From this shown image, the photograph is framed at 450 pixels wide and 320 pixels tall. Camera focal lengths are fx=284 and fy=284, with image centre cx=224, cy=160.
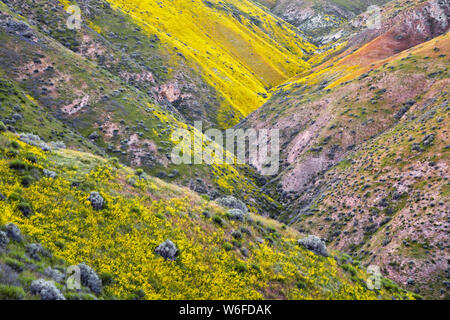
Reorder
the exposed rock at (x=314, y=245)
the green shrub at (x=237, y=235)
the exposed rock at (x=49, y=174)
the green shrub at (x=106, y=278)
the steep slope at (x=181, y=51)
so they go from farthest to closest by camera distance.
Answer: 1. the steep slope at (x=181, y=51)
2. the exposed rock at (x=314, y=245)
3. the green shrub at (x=237, y=235)
4. the exposed rock at (x=49, y=174)
5. the green shrub at (x=106, y=278)

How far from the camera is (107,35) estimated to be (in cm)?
8338

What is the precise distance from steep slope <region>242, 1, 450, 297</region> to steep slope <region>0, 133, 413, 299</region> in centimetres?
1053

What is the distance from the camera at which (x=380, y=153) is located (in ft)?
152

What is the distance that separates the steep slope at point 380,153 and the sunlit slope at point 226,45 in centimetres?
2138

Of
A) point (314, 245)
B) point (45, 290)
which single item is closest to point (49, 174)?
point (45, 290)

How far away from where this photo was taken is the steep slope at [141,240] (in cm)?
1379

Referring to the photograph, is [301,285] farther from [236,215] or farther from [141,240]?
[141,240]

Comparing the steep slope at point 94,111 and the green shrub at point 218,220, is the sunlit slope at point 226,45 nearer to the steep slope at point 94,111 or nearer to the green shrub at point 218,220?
the steep slope at point 94,111

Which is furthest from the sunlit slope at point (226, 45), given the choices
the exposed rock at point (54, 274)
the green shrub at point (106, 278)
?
the exposed rock at point (54, 274)

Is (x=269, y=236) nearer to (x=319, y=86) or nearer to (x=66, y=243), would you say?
(x=66, y=243)

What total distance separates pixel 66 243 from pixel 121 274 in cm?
312

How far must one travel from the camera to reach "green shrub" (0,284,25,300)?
9.38 m

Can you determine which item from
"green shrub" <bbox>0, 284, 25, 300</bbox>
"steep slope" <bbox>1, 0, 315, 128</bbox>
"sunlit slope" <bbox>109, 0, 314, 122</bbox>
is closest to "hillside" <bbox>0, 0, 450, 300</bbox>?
"green shrub" <bbox>0, 284, 25, 300</bbox>
